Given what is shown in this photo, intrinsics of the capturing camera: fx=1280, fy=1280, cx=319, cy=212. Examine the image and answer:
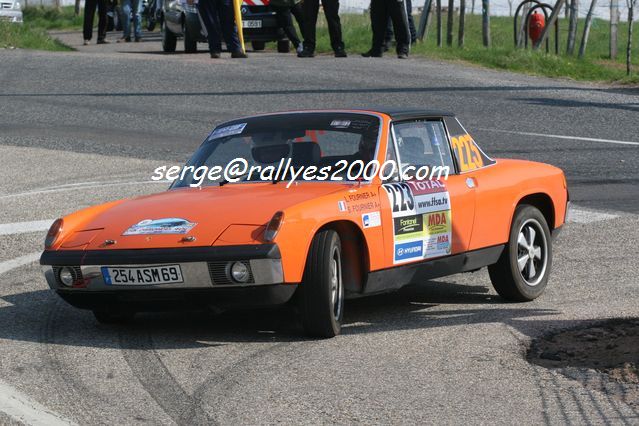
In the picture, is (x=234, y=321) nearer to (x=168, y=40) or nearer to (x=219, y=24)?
(x=219, y=24)

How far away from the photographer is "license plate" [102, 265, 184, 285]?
6.50 metres

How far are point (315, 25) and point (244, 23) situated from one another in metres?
1.67

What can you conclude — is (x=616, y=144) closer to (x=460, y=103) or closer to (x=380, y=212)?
(x=460, y=103)

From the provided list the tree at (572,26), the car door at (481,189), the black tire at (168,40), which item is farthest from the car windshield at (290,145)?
the black tire at (168,40)

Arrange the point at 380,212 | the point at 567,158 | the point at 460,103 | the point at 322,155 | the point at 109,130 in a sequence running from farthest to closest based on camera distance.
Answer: the point at 460,103, the point at 109,130, the point at 567,158, the point at 322,155, the point at 380,212

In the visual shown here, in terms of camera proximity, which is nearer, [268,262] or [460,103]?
[268,262]

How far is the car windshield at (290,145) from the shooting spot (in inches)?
297

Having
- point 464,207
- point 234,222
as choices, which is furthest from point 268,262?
point 464,207

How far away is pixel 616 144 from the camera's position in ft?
49.8

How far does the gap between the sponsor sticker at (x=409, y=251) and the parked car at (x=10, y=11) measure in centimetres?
2758

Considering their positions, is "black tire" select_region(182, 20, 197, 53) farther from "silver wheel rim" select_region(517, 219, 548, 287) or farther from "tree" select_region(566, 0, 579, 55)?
"silver wheel rim" select_region(517, 219, 548, 287)

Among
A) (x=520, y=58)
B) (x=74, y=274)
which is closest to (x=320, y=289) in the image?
(x=74, y=274)

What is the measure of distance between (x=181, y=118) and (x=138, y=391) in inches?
473

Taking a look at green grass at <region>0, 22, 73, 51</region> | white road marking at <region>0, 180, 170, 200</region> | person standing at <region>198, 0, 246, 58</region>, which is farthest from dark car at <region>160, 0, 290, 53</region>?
white road marking at <region>0, 180, 170, 200</region>
